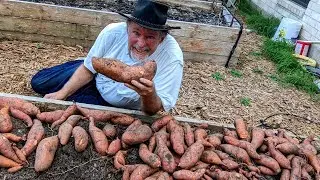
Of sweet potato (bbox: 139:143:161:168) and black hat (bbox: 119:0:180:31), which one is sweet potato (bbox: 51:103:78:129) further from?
black hat (bbox: 119:0:180:31)

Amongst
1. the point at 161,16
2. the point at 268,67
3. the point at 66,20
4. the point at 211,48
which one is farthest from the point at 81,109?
the point at 268,67

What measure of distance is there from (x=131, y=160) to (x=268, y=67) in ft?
12.4

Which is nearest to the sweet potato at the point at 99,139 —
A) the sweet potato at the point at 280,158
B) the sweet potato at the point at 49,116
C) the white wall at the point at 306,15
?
the sweet potato at the point at 49,116

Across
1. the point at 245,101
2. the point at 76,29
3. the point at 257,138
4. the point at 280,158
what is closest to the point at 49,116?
the point at 257,138

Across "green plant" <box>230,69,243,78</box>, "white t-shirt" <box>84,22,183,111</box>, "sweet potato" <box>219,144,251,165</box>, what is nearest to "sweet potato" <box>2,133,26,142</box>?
"white t-shirt" <box>84,22,183,111</box>

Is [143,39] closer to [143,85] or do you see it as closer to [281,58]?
[143,85]

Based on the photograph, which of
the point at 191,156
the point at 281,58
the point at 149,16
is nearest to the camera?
the point at 191,156

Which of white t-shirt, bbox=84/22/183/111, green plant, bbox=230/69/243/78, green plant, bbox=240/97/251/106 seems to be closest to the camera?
white t-shirt, bbox=84/22/183/111

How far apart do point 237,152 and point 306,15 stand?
15.2 ft

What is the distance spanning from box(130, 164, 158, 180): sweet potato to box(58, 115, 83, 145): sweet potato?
0.42m

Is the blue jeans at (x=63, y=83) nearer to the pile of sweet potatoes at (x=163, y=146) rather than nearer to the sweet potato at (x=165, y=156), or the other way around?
the pile of sweet potatoes at (x=163, y=146)

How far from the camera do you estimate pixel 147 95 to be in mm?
2053

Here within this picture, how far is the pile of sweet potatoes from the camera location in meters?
1.90

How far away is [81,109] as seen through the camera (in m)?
2.22
